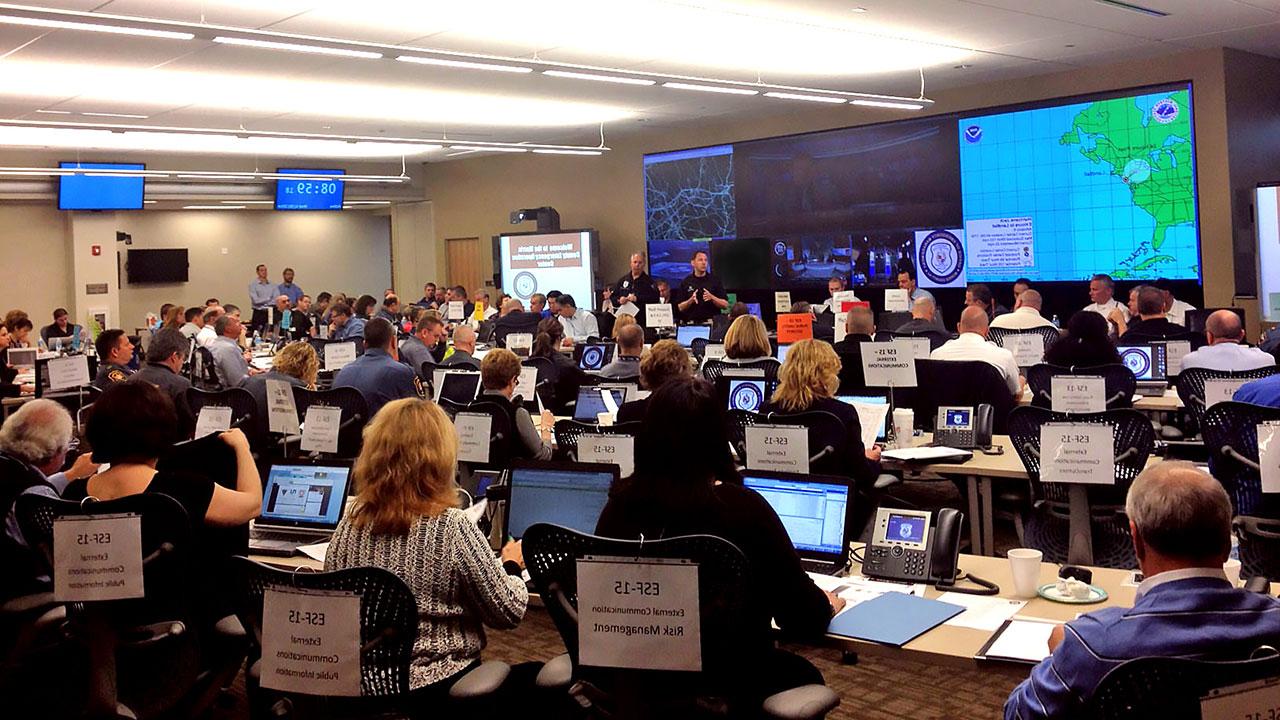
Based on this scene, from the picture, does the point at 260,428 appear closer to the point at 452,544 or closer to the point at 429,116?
the point at 452,544

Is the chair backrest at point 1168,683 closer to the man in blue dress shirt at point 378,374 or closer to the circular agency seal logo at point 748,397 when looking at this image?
the circular agency seal logo at point 748,397

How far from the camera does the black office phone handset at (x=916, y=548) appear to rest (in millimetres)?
3507

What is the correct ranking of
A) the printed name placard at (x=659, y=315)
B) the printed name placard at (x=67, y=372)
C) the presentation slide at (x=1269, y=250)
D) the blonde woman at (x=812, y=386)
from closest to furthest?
the blonde woman at (x=812, y=386) < the printed name placard at (x=67, y=372) < the presentation slide at (x=1269, y=250) < the printed name placard at (x=659, y=315)

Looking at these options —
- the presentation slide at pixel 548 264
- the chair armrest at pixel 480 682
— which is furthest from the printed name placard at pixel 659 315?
the chair armrest at pixel 480 682

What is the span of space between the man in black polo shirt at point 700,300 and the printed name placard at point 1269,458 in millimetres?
8928

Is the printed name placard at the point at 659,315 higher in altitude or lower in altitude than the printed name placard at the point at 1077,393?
higher

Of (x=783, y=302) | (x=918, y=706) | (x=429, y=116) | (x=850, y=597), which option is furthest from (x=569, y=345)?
(x=850, y=597)

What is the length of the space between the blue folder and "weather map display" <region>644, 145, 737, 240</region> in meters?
12.4

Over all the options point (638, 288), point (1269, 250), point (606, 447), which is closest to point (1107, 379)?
point (606, 447)

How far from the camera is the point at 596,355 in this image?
1038 centimetres

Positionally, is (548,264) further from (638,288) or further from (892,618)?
(892,618)

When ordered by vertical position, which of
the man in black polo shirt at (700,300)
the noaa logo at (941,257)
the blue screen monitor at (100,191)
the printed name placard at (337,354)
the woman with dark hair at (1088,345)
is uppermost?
the blue screen monitor at (100,191)

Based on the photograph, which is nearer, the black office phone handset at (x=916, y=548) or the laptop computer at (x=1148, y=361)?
the black office phone handset at (x=916, y=548)

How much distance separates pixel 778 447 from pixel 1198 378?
2832 millimetres
